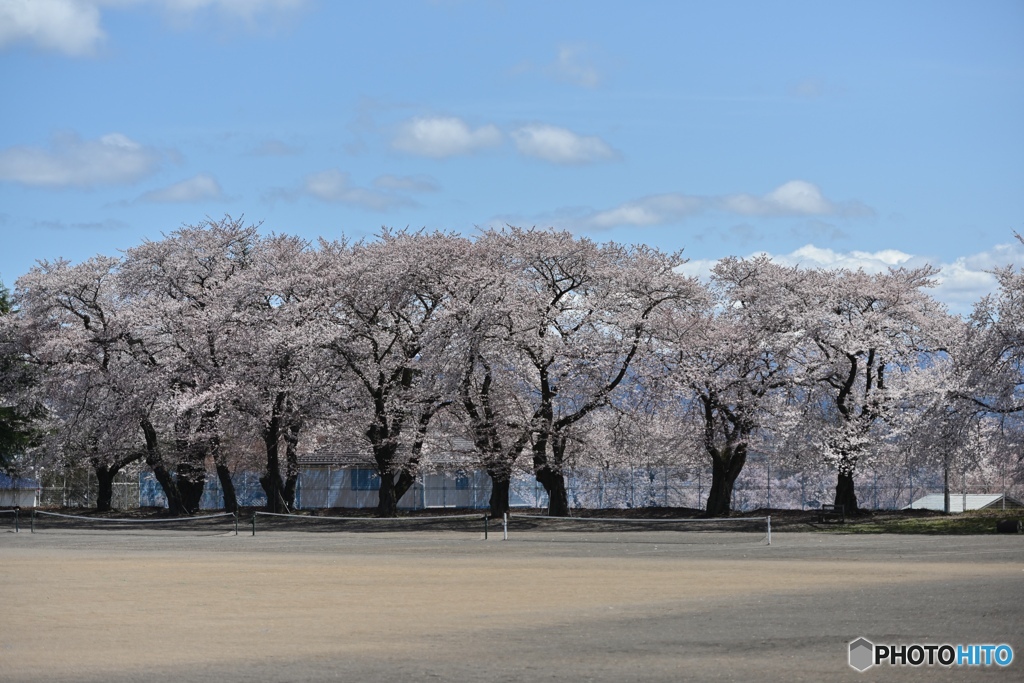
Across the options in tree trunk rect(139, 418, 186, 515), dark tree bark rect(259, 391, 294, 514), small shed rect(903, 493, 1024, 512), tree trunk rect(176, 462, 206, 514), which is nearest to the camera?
dark tree bark rect(259, 391, 294, 514)

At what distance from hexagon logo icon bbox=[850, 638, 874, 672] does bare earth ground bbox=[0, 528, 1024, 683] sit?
0.17 m

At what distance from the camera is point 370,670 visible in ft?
39.4

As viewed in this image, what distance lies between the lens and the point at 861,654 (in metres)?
12.3

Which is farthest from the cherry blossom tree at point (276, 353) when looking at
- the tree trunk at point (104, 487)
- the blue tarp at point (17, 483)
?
the blue tarp at point (17, 483)

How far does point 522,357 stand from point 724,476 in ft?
31.5

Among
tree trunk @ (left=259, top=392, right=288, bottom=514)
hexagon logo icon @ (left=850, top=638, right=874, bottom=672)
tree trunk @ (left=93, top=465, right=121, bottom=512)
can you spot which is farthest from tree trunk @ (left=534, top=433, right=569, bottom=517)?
hexagon logo icon @ (left=850, top=638, right=874, bottom=672)

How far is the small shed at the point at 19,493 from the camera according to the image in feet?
243

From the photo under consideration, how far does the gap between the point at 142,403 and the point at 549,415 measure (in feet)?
57.3

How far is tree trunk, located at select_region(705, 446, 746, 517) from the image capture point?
48.9 m

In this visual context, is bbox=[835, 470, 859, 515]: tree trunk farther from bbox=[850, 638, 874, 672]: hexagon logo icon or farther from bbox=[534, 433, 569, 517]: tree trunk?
bbox=[850, 638, 874, 672]: hexagon logo icon

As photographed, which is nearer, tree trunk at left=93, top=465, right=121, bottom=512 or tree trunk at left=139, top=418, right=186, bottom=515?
tree trunk at left=139, top=418, right=186, bottom=515

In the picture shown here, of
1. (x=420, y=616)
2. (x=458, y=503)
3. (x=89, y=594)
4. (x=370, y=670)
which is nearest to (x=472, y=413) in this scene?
(x=458, y=503)

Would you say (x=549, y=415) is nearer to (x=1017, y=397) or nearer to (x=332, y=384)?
(x=332, y=384)

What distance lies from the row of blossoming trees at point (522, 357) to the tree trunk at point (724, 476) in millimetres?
114
